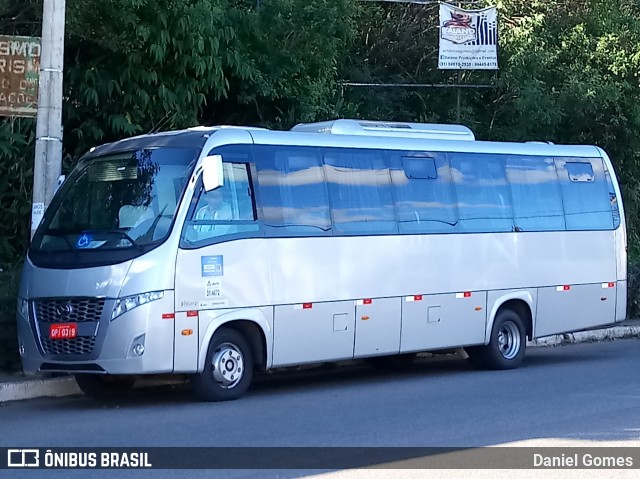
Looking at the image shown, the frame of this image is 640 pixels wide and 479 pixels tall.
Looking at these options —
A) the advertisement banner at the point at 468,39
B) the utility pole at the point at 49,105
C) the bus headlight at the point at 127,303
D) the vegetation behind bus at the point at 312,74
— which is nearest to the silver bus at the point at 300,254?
the bus headlight at the point at 127,303

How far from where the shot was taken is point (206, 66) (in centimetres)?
1700

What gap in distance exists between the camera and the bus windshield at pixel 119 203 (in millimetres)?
12375

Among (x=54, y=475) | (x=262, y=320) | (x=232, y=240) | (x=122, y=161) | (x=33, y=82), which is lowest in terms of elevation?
(x=54, y=475)

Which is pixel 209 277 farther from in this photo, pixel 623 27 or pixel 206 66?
pixel 623 27

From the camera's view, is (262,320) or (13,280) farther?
(13,280)

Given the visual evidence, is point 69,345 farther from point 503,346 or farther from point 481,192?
point 503,346

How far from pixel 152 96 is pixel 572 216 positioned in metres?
6.67

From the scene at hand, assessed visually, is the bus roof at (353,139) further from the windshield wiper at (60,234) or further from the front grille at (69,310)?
the front grille at (69,310)

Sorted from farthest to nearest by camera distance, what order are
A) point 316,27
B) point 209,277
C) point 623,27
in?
point 623,27
point 316,27
point 209,277

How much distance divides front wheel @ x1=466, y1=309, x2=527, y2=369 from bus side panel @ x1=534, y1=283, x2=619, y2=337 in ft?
1.20

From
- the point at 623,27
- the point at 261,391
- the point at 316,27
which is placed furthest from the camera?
the point at 623,27

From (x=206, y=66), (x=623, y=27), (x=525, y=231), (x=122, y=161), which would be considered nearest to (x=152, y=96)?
(x=206, y=66)

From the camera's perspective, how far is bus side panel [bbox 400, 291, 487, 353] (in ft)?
49.2

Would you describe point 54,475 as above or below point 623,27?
below
